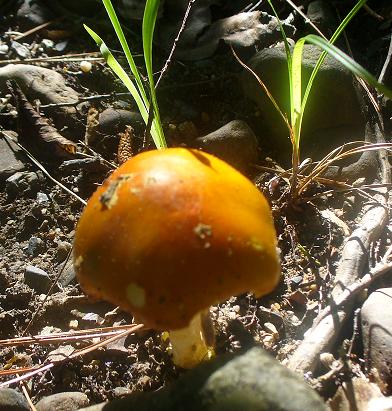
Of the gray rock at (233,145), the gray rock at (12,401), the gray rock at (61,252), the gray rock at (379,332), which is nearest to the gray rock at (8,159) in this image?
the gray rock at (61,252)

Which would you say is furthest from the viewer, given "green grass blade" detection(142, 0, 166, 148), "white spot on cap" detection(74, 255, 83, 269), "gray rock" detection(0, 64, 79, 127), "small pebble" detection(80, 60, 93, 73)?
"small pebble" detection(80, 60, 93, 73)

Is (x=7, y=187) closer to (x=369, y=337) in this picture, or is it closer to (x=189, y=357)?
(x=189, y=357)

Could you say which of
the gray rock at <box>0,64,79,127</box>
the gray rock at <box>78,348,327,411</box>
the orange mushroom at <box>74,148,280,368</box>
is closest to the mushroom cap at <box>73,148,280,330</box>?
the orange mushroom at <box>74,148,280,368</box>

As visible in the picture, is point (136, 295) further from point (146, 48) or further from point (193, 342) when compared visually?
point (146, 48)

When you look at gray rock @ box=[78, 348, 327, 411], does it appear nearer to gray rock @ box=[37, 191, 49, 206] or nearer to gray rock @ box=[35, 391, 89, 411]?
gray rock @ box=[35, 391, 89, 411]

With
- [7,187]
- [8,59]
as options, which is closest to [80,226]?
[7,187]

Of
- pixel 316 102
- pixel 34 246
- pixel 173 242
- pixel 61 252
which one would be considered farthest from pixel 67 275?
pixel 316 102
